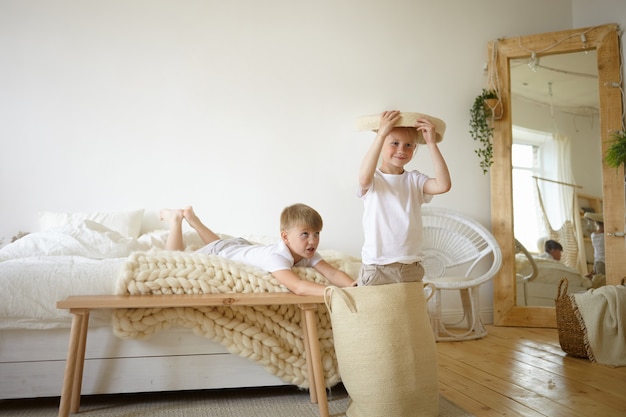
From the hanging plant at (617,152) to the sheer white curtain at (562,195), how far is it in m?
0.26

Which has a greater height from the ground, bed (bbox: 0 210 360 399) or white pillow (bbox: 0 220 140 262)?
white pillow (bbox: 0 220 140 262)

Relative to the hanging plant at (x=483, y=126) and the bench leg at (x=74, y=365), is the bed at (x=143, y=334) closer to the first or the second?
the bench leg at (x=74, y=365)

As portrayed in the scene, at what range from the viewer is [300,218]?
2.02 metres

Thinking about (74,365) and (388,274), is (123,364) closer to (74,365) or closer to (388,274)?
(74,365)

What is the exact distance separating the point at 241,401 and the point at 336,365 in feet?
1.15

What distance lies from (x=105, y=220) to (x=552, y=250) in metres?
2.74

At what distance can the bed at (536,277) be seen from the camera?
370 cm

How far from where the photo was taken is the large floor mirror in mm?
3619

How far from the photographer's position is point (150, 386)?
189 centimetres

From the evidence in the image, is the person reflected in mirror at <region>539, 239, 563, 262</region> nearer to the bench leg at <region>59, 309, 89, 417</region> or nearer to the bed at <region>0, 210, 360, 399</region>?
the bed at <region>0, 210, 360, 399</region>

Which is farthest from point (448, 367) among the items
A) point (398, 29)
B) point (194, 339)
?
point (398, 29)

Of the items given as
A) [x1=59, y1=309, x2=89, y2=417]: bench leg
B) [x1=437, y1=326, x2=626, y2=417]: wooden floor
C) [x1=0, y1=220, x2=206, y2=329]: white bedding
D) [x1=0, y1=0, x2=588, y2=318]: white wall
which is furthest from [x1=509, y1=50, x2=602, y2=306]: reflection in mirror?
[x1=59, y1=309, x2=89, y2=417]: bench leg

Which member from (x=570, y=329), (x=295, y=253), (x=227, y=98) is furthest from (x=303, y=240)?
(x=227, y=98)

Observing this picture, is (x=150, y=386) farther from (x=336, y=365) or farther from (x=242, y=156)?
(x=242, y=156)
